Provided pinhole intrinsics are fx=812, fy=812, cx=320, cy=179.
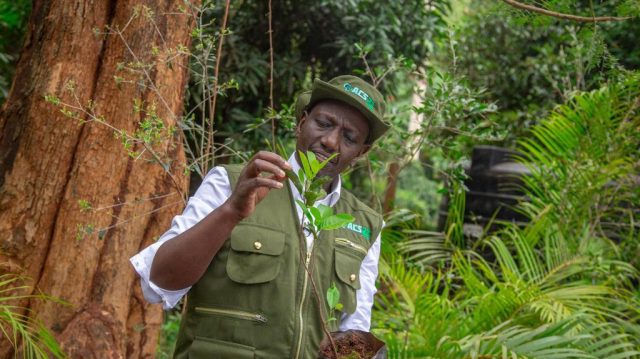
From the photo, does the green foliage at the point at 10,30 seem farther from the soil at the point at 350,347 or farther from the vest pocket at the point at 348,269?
the soil at the point at 350,347

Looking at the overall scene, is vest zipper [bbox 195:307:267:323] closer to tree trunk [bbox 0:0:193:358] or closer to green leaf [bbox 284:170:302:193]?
green leaf [bbox 284:170:302:193]

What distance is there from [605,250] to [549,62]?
420cm

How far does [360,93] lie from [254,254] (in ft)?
2.13

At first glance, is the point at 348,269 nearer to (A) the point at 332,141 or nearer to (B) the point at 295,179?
(A) the point at 332,141

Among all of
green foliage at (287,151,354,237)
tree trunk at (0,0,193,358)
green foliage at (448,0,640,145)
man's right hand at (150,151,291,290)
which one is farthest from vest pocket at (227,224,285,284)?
green foliage at (448,0,640,145)

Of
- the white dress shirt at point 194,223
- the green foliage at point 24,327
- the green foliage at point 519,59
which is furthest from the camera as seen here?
the green foliage at point 519,59

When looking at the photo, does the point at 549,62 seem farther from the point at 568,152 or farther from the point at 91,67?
the point at 91,67

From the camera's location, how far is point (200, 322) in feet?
7.94

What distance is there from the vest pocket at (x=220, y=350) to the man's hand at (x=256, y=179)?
515 mm

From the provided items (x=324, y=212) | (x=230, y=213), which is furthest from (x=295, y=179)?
(x=230, y=213)

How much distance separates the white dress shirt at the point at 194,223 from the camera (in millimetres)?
2260

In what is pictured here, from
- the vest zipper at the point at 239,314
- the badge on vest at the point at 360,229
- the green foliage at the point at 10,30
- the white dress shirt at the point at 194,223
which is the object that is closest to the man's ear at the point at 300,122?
the white dress shirt at the point at 194,223

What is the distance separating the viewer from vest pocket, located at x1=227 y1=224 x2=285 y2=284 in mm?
2391

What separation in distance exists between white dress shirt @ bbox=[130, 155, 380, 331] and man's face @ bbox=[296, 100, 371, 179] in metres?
0.10
